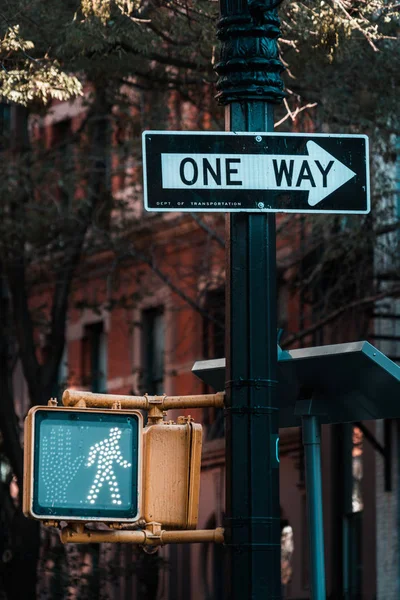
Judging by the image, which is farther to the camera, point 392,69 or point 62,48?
point 392,69

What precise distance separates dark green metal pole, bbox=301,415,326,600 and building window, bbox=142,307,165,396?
21455mm

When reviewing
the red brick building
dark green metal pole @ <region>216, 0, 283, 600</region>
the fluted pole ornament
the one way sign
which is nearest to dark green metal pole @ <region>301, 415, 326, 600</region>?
dark green metal pole @ <region>216, 0, 283, 600</region>

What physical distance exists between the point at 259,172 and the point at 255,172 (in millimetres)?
17

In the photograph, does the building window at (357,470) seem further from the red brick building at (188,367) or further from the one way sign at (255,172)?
the one way sign at (255,172)

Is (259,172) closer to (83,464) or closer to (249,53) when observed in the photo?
(249,53)

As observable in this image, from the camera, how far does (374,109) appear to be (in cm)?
1653

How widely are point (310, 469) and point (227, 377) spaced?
1.20 metres

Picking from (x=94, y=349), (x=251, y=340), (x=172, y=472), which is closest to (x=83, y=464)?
(x=172, y=472)

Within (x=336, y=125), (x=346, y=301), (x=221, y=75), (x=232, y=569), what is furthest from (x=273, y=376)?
(x=346, y=301)

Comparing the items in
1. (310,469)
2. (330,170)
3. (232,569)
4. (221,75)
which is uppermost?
(221,75)

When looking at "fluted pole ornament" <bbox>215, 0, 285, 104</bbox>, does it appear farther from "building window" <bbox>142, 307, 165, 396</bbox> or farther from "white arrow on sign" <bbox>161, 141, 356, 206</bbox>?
"building window" <bbox>142, 307, 165, 396</bbox>

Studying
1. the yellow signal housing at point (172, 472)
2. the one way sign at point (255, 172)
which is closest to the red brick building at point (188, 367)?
the one way sign at point (255, 172)

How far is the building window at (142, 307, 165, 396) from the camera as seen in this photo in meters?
28.7

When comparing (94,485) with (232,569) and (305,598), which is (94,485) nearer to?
(232,569)
